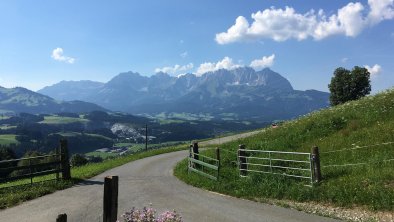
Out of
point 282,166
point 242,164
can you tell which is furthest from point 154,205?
point 282,166

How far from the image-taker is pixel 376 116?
33406 millimetres

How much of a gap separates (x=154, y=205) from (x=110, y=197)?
953cm

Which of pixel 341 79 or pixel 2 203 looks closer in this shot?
pixel 2 203

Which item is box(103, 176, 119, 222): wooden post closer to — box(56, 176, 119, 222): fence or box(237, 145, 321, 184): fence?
box(56, 176, 119, 222): fence

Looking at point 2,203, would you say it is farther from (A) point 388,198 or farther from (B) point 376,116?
(B) point 376,116

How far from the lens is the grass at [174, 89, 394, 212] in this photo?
55.3ft

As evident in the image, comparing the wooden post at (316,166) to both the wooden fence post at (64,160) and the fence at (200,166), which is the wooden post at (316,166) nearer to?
the fence at (200,166)

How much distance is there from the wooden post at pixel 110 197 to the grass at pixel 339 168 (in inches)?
419

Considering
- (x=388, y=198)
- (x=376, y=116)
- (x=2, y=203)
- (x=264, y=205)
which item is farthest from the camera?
(x=376, y=116)

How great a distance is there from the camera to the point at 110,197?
9.12 meters

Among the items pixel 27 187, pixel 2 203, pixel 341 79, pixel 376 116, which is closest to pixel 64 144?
pixel 27 187

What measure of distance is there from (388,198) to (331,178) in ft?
14.7

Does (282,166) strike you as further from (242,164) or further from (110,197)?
(110,197)

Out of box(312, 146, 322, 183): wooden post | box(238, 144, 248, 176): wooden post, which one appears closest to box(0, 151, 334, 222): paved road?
box(238, 144, 248, 176): wooden post
